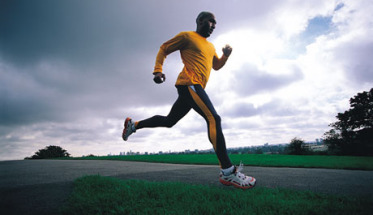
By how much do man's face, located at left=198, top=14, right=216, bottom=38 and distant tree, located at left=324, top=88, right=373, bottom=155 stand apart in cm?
3240

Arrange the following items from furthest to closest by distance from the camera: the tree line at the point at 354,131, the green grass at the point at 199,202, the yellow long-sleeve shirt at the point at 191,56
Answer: the tree line at the point at 354,131 < the yellow long-sleeve shirt at the point at 191,56 < the green grass at the point at 199,202

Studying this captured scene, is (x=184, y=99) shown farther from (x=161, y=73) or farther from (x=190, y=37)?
(x=190, y=37)

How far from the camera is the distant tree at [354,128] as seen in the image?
28.0m

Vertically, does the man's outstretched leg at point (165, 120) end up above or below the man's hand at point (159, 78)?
below

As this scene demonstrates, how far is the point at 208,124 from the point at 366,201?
1901 mm

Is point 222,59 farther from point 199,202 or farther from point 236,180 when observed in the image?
point 199,202

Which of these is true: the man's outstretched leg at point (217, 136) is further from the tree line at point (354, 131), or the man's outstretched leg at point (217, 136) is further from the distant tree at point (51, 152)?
the tree line at point (354, 131)

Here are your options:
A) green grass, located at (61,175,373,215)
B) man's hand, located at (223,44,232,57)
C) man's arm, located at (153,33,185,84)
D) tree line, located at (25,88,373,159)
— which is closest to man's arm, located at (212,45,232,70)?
man's hand, located at (223,44,232,57)

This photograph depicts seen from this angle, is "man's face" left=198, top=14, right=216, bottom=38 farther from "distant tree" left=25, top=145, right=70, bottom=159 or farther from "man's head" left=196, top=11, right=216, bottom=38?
"distant tree" left=25, top=145, right=70, bottom=159

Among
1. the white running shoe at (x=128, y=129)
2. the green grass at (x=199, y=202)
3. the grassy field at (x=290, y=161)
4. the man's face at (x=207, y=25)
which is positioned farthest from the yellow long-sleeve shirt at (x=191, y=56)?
the grassy field at (x=290, y=161)

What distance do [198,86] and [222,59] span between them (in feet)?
3.87

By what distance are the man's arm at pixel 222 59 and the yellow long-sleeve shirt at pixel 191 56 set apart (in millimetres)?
540

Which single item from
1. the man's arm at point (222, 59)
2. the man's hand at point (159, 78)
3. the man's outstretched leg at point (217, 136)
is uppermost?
the man's arm at point (222, 59)

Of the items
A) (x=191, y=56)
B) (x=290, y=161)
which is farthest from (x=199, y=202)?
(x=290, y=161)
